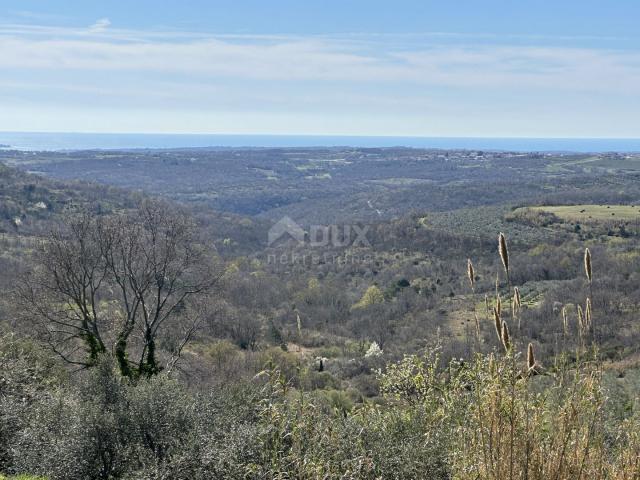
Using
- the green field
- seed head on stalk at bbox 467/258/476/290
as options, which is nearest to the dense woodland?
seed head on stalk at bbox 467/258/476/290

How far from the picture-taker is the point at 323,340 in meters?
39.3

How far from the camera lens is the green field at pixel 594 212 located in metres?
57.0

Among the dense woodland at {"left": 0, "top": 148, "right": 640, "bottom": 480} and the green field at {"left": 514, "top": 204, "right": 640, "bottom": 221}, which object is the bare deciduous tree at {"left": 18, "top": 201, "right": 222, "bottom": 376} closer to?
the dense woodland at {"left": 0, "top": 148, "right": 640, "bottom": 480}

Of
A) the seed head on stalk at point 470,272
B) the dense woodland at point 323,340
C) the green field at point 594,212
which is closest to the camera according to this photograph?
the seed head on stalk at point 470,272

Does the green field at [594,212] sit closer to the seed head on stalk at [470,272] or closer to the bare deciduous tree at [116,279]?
the bare deciduous tree at [116,279]

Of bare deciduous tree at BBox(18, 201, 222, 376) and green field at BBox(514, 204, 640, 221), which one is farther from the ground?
bare deciduous tree at BBox(18, 201, 222, 376)

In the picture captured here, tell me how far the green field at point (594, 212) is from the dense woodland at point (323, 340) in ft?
1.80

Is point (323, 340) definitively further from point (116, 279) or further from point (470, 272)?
A: point (470, 272)

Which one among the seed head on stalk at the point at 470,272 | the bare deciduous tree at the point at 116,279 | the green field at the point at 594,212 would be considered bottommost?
the green field at the point at 594,212

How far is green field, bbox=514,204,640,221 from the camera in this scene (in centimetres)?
5701

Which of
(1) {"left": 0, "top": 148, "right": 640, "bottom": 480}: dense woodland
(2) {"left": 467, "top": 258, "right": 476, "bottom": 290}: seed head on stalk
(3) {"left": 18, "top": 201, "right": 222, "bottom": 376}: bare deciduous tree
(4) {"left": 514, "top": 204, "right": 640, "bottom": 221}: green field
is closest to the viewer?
(2) {"left": 467, "top": 258, "right": 476, "bottom": 290}: seed head on stalk

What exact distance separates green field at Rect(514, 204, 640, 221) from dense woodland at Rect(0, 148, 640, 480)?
1.80 feet

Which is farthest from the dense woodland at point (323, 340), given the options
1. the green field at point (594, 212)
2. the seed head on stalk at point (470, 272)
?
the green field at point (594, 212)

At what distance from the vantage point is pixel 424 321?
41.3 meters
